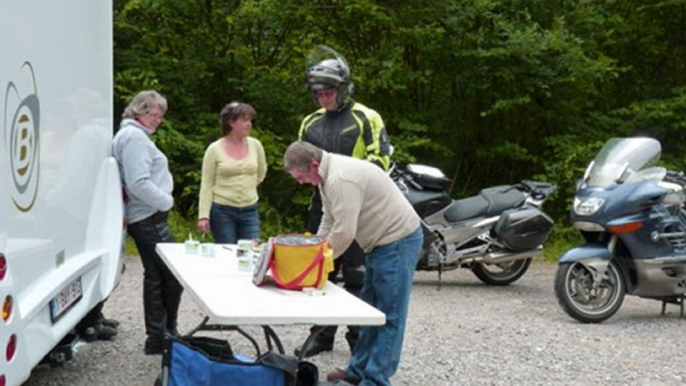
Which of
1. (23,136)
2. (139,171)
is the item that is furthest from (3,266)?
(139,171)

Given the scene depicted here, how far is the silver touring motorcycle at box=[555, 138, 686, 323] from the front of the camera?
316 inches

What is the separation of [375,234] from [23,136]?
190 centimetres

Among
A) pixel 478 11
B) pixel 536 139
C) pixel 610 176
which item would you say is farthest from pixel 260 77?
pixel 610 176

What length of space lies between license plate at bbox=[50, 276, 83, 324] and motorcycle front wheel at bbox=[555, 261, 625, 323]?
13.2 ft

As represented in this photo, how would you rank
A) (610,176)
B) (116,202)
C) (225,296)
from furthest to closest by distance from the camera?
(610,176), (116,202), (225,296)

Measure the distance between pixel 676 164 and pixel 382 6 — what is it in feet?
15.2

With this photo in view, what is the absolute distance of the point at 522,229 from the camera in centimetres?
962

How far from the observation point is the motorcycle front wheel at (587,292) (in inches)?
316

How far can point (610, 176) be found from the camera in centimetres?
823

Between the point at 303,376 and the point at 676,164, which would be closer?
the point at 303,376

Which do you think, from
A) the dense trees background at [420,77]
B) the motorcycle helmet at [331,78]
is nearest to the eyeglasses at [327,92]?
the motorcycle helmet at [331,78]

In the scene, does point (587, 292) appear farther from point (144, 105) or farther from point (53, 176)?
point (53, 176)

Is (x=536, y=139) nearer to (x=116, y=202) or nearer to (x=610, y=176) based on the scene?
(x=610, y=176)

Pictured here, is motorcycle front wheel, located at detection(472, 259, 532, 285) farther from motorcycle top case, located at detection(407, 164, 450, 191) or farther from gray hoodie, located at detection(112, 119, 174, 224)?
gray hoodie, located at detection(112, 119, 174, 224)
